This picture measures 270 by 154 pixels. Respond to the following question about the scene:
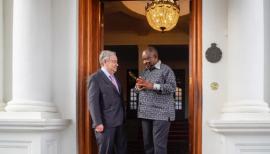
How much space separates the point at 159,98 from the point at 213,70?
67 cm

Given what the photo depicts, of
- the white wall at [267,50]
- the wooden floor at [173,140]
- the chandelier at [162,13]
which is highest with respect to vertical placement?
the chandelier at [162,13]

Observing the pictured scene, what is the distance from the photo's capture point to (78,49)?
16.8ft

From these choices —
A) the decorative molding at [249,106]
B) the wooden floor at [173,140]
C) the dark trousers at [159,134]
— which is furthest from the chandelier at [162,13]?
the wooden floor at [173,140]

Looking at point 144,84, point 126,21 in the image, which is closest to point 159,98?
point 144,84

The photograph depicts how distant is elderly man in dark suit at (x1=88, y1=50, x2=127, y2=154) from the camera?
451 cm

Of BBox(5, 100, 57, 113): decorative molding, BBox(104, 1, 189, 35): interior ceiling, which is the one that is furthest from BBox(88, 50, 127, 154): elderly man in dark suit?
BBox(104, 1, 189, 35): interior ceiling

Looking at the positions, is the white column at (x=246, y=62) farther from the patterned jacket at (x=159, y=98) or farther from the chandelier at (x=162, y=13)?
the chandelier at (x=162, y=13)

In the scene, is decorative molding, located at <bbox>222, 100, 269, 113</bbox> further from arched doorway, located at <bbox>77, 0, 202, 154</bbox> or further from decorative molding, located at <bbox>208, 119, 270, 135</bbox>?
arched doorway, located at <bbox>77, 0, 202, 154</bbox>

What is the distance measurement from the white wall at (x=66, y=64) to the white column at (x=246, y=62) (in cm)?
168

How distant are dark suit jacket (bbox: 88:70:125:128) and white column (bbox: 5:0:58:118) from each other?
58 cm

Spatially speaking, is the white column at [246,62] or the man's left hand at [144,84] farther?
the man's left hand at [144,84]

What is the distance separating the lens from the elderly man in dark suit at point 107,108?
4508 mm

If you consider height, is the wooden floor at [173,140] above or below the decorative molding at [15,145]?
below

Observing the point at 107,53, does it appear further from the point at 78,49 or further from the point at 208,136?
the point at 208,136
